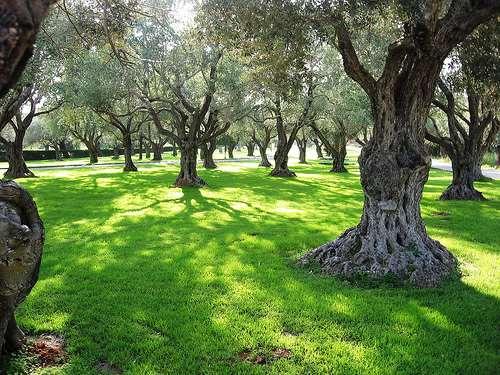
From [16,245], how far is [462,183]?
21.5m

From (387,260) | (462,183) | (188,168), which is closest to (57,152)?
(188,168)

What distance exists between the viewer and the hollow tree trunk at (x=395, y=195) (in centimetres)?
871

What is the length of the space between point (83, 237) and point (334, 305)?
8077 mm

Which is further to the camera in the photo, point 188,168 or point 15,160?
point 15,160

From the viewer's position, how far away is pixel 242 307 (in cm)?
719

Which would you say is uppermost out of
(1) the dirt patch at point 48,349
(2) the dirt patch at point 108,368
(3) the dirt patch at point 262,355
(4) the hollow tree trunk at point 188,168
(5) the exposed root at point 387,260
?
(4) the hollow tree trunk at point 188,168

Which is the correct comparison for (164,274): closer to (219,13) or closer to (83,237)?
(83,237)

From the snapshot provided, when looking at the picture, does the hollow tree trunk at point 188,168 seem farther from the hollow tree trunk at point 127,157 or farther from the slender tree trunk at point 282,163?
the hollow tree trunk at point 127,157

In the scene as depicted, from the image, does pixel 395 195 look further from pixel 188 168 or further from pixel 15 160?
pixel 15 160

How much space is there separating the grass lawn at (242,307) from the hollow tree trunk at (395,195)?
61cm

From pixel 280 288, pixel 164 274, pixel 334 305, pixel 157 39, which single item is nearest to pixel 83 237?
pixel 164 274

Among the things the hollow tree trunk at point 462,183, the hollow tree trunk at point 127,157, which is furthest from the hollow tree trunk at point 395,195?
the hollow tree trunk at point 127,157

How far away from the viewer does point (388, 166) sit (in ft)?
29.5

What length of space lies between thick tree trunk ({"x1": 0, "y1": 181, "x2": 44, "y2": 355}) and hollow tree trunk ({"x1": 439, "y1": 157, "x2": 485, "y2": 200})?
20.8 m
